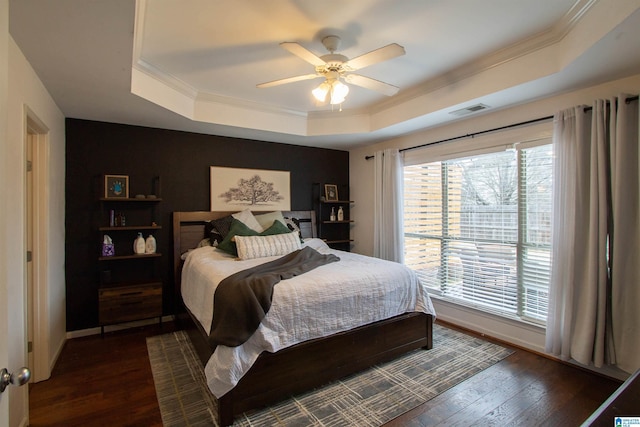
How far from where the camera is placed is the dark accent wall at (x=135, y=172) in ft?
10.9

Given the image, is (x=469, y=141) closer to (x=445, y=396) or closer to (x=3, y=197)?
(x=445, y=396)

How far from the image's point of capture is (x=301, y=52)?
208cm

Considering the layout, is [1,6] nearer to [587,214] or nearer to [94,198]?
[94,198]

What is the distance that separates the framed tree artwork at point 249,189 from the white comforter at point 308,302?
3.82 feet

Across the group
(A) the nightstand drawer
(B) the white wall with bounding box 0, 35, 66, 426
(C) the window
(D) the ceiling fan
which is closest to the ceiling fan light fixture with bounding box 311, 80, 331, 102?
(D) the ceiling fan

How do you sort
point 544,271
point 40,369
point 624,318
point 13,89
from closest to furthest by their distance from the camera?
1. point 13,89
2. point 624,318
3. point 40,369
4. point 544,271

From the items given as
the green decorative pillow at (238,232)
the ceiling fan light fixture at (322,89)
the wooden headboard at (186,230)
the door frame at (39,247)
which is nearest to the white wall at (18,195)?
the door frame at (39,247)

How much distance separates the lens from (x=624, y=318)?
2299 mm

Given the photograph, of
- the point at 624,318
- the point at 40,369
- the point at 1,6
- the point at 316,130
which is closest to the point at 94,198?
the point at 40,369

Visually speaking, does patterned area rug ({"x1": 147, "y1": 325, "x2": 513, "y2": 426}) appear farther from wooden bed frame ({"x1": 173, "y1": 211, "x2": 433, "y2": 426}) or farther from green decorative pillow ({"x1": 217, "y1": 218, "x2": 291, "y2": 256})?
green decorative pillow ({"x1": 217, "y1": 218, "x2": 291, "y2": 256})

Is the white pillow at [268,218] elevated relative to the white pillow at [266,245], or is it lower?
elevated

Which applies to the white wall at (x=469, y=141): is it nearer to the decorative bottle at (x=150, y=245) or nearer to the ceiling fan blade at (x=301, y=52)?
the ceiling fan blade at (x=301, y=52)

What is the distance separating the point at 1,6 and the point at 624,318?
3709 mm

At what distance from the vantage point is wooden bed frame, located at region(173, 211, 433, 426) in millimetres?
2047
